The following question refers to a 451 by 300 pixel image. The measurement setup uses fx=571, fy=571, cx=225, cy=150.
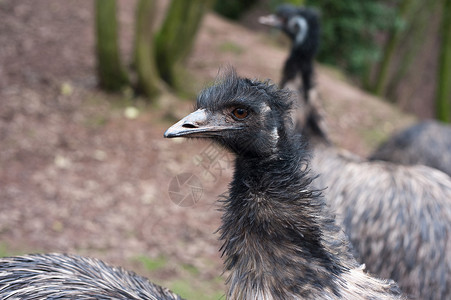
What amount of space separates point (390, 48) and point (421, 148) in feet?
32.9

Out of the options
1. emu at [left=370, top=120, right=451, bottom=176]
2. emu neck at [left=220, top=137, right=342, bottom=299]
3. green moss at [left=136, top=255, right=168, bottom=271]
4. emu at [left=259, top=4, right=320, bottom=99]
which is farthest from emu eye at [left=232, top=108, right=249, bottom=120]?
emu at [left=370, top=120, right=451, bottom=176]

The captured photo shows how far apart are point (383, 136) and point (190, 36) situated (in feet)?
13.0

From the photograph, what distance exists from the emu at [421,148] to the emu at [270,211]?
4.04 meters

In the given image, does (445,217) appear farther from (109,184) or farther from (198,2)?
(198,2)

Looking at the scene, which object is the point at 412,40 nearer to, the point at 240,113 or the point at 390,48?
the point at 390,48

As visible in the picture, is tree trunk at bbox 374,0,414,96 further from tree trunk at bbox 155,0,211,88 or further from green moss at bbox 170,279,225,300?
green moss at bbox 170,279,225,300

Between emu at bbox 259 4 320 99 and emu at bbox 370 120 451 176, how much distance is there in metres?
1.60

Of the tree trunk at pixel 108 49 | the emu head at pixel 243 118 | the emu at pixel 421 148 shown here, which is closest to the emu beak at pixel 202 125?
the emu head at pixel 243 118

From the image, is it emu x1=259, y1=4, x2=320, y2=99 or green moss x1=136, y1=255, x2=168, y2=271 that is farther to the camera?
green moss x1=136, y1=255, x2=168, y2=271

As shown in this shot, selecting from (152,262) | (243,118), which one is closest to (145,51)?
(152,262)

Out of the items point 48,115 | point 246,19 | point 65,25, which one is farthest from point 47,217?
point 246,19

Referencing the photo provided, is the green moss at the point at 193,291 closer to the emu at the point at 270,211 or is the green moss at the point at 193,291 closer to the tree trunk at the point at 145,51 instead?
the emu at the point at 270,211

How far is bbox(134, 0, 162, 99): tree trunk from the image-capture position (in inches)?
321

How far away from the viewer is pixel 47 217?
609 cm
